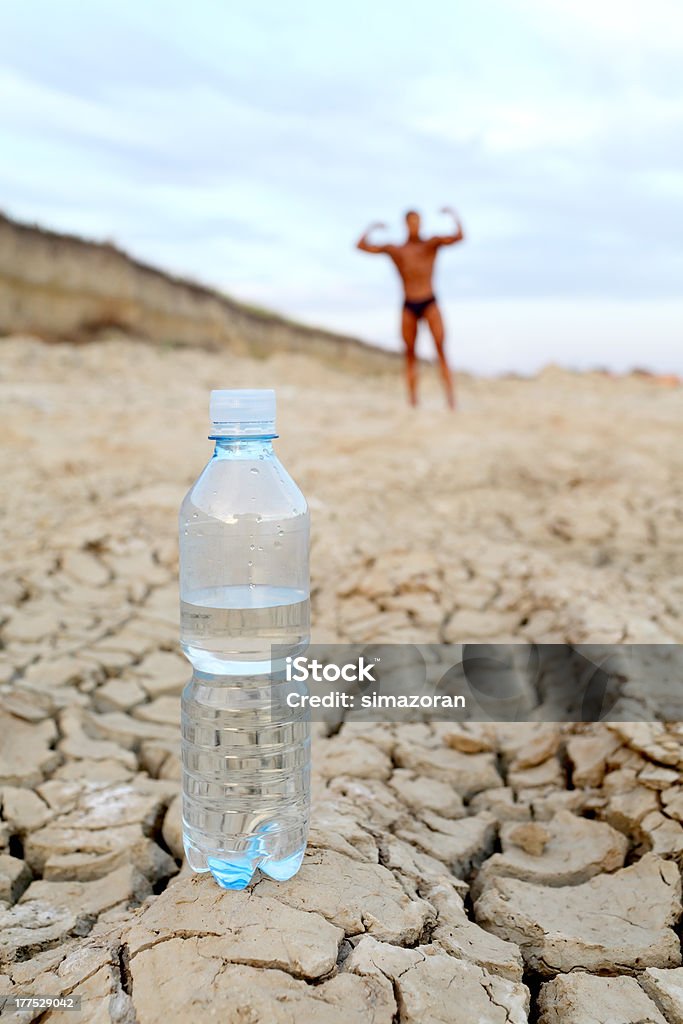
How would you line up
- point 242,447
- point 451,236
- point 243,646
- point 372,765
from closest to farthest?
point 242,447
point 243,646
point 372,765
point 451,236

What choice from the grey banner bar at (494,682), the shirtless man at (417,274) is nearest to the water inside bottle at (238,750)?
the grey banner bar at (494,682)

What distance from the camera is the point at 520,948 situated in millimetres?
1650

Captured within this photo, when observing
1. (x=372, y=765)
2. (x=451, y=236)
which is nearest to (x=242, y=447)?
(x=372, y=765)

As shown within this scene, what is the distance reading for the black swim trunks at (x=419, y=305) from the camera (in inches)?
261

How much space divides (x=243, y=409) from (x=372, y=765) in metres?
1.31

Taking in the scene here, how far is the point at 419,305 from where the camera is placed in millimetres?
6660

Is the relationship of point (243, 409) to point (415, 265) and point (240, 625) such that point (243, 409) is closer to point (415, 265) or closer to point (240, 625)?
point (240, 625)

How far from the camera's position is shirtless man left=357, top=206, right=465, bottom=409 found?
21.1 feet

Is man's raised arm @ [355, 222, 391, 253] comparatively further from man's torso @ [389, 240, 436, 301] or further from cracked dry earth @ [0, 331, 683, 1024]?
cracked dry earth @ [0, 331, 683, 1024]

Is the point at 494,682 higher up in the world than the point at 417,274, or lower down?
lower down

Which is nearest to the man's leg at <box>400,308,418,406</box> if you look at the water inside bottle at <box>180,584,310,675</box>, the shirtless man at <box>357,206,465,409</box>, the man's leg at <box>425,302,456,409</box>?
the shirtless man at <box>357,206,465,409</box>

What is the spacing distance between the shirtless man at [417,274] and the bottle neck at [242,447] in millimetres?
5000

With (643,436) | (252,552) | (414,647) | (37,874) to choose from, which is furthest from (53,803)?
(643,436)

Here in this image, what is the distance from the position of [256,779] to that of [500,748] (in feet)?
3.99
